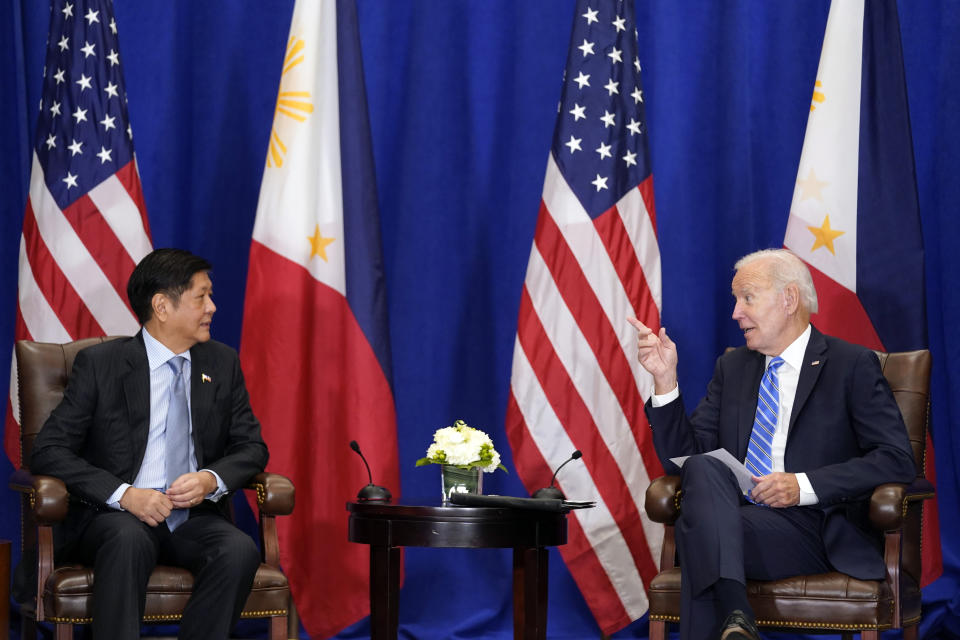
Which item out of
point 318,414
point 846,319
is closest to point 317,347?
point 318,414

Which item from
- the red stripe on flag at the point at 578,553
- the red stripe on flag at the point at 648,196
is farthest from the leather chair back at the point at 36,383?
the red stripe on flag at the point at 648,196

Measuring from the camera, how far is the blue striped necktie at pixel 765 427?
352 centimetres

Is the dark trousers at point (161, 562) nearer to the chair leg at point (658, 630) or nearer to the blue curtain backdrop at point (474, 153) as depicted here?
the chair leg at point (658, 630)

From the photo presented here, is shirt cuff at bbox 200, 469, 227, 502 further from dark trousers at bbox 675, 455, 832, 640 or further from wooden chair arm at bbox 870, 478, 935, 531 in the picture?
wooden chair arm at bbox 870, 478, 935, 531

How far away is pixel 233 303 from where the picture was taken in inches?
197

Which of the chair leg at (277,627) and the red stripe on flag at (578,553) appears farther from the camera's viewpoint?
the red stripe on flag at (578,553)

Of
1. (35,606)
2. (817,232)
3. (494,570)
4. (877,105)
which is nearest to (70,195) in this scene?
(35,606)

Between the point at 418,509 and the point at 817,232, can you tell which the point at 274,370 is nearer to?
the point at 418,509

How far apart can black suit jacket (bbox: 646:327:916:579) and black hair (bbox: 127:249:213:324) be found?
1551mm

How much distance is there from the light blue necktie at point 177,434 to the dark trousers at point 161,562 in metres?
0.10

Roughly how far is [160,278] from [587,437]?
1681mm

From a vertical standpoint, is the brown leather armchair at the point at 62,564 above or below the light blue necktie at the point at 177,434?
below

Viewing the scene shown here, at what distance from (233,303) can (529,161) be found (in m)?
1.47

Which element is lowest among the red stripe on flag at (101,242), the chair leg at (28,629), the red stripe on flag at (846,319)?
the chair leg at (28,629)
